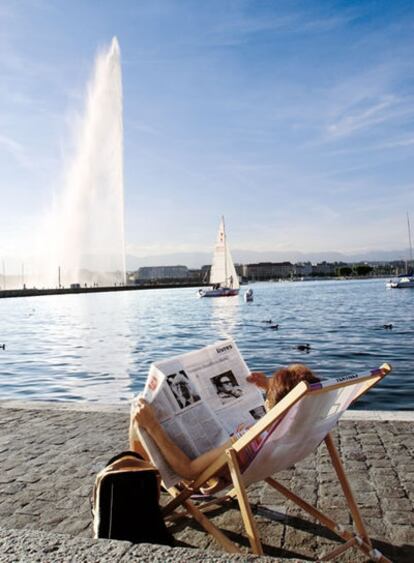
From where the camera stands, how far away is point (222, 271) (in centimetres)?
7931

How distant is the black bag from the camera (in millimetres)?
3369

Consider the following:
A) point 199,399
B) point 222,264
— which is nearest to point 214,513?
point 199,399

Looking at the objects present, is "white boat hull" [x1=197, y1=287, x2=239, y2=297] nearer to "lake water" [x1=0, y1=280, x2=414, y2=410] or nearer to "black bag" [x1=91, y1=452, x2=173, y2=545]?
"lake water" [x1=0, y1=280, x2=414, y2=410]

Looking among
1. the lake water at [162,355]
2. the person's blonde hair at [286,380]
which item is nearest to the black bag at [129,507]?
the person's blonde hair at [286,380]

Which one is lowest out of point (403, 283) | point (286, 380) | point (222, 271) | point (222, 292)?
point (403, 283)

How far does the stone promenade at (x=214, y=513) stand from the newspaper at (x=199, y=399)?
0.53 meters

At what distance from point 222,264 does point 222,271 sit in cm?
130

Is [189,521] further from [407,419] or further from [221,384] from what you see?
[407,419]

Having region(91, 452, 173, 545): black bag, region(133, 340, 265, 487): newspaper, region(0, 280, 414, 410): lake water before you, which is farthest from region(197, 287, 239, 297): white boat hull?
region(91, 452, 173, 545): black bag

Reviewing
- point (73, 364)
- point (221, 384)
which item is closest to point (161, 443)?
point (221, 384)

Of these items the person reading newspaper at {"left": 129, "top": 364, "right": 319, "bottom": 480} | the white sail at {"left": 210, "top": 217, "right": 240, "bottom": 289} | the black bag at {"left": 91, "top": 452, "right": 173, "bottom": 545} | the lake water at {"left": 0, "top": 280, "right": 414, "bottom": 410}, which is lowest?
the lake water at {"left": 0, "top": 280, "right": 414, "bottom": 410}

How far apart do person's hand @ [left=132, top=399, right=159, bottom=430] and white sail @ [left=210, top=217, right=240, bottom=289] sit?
7128cm

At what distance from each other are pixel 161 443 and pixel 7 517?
149 centimetres

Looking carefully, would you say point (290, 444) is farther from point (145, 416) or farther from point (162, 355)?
point (162, 355)
